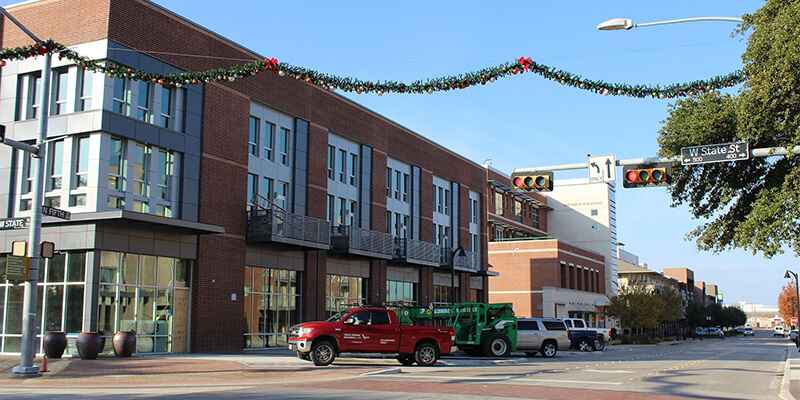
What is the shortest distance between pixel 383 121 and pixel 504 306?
54.2ft

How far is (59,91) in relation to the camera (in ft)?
94.3

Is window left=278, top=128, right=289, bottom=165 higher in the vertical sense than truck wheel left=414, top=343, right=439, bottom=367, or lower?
higher

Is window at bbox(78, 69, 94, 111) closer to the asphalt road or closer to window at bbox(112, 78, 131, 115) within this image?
window at bbox(112, 78, 131, 115)

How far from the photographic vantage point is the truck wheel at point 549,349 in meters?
36.0

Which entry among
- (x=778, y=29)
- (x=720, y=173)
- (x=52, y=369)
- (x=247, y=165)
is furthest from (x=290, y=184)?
(x=778, y=29)

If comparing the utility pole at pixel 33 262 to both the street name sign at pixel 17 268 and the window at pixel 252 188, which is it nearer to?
the street name sign at pixel 17 268

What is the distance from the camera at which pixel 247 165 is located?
34.6 meters

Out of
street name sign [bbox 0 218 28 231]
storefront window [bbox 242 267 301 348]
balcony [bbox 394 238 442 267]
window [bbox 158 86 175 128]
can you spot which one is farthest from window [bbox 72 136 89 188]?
balcony [bbox 394 238 442 267]

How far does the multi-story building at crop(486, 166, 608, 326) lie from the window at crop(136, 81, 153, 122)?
38.4 m

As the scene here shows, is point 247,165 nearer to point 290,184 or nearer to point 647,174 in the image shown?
point 290,184

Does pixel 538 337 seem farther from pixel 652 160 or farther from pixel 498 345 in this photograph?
pixel 652 160

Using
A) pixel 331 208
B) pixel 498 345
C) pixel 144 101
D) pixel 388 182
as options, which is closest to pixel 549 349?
pixel 498 345

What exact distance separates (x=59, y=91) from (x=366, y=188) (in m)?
18.9

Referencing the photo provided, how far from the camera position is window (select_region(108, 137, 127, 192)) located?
28.0m
